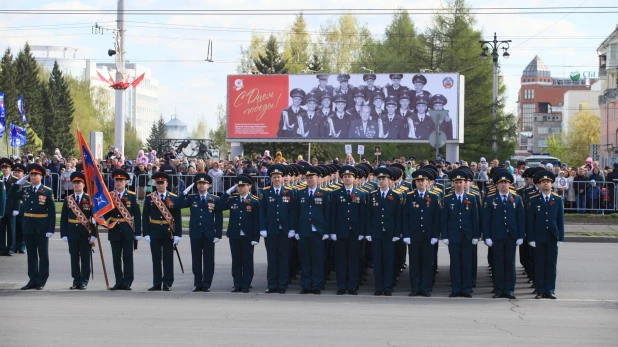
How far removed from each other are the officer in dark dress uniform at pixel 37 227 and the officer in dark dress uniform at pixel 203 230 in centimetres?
211

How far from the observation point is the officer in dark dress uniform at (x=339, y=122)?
43000 millimetres

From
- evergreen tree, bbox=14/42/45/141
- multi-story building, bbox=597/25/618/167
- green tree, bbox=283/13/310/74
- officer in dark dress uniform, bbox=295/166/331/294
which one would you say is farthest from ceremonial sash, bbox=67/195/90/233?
multi-story building, bbox=597/25/618/167

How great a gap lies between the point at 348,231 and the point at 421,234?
1114 mm

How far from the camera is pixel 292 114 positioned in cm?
4388

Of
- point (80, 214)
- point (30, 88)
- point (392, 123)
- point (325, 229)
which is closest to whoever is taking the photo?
point (80, 214)

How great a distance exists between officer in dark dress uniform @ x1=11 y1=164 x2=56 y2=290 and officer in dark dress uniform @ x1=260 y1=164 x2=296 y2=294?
3.35 meters

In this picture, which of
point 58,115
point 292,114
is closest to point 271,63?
point 292,114

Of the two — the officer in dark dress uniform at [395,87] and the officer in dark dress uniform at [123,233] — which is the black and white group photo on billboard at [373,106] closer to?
the officer in dark dress uniform at [395,87]

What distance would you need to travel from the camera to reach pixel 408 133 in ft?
140

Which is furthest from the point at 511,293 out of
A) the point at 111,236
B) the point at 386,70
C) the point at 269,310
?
the point at 386,70

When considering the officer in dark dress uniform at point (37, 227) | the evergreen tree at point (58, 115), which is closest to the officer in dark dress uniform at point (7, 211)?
the officer in dark dress uniform at point (37, 227)

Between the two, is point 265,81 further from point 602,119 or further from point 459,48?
point 602,119

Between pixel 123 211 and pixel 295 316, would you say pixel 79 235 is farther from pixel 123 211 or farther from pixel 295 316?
pixel 295 316

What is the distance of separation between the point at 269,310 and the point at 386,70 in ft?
173
